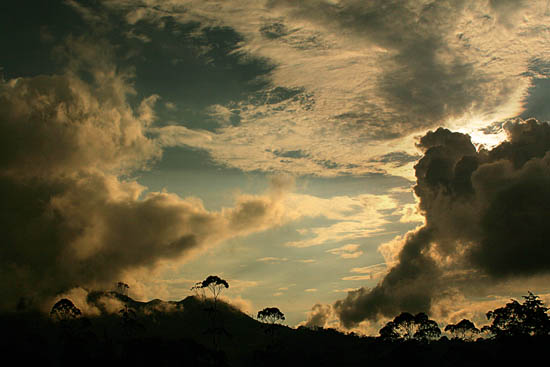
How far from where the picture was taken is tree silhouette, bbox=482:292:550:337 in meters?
Result: 98.4

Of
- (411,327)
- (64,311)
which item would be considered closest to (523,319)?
(411,327)

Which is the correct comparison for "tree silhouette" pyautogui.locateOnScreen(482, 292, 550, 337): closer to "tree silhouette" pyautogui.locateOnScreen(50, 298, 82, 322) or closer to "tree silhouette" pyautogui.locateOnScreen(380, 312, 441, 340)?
"tree silhouette" pyautogui.locateOnScreen(380, 312, 441, 340)

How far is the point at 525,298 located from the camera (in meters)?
102

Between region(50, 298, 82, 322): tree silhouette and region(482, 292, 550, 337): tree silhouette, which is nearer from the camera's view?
region(482, 292, 550, 337): tree silhouette

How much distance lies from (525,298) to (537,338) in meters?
14.0

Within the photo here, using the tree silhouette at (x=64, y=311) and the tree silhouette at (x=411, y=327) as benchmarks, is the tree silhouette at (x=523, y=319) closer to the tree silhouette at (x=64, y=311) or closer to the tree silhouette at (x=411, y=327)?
the tree silhouette at (x=411, y=327)

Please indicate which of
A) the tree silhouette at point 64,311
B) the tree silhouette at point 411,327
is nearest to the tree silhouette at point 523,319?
the tree silhouette at point 411,327

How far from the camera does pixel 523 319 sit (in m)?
102

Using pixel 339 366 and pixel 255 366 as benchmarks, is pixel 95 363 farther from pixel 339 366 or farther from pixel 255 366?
pixel 339 366

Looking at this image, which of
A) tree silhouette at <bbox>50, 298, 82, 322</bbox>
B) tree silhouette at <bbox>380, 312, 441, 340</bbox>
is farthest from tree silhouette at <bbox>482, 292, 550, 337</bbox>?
tree silhouette at <bbox>50, 298, 82, 322</bbox>

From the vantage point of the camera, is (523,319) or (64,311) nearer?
(523,319)

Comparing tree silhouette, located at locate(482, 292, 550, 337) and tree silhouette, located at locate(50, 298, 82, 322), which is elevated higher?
tree silhouette, located at locate(50, 298, 82, 322)

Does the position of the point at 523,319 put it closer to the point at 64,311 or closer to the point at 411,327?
the point at 411,327

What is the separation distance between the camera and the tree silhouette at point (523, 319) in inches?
3875
